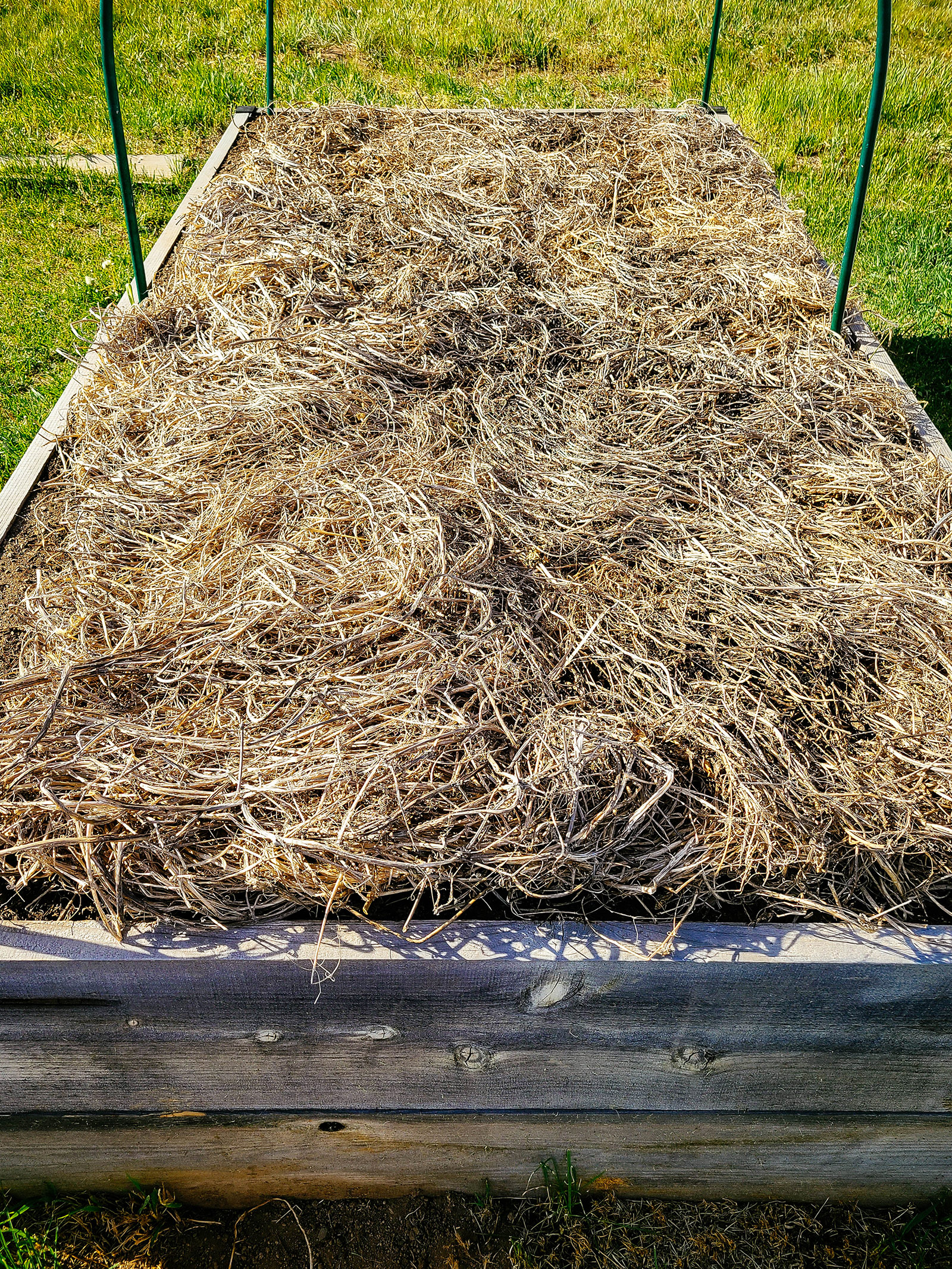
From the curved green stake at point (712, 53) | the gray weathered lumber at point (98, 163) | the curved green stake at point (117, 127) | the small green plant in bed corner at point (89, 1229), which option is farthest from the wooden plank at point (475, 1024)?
the gray weathered lumber at point (98, 163)

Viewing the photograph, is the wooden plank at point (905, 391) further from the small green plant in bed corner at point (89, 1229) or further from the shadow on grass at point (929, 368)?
the small green plant in bed corner at point (89, 1229)

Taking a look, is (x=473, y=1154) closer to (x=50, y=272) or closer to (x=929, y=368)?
(x=929, y=368)

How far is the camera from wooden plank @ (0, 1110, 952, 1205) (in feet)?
5.27

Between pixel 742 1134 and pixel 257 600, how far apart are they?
1.29 meters

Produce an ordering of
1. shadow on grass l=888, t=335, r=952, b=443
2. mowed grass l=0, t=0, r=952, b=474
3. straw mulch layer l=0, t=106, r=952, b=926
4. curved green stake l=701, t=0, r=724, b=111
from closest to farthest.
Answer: straw mulch layer l=0, t=106, r=952, b=926 → shadow on grass l=888, t=335, r=952, b=443 → curved green stake l=701, t=0, r=724, b=111 → mowed grass l=0, t=0, r=952, b=474

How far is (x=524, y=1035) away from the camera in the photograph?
148cm

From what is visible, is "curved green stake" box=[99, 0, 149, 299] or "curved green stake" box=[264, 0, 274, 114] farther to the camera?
"curved green stake" box=[264, 0, 274, 114]

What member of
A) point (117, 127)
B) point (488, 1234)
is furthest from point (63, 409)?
point (488, 1234)

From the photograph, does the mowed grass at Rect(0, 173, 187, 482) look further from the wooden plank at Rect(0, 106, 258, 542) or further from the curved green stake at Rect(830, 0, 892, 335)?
the curved green stake at Rect(830, 0, 892, 335)

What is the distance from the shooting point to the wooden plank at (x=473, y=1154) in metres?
1.61

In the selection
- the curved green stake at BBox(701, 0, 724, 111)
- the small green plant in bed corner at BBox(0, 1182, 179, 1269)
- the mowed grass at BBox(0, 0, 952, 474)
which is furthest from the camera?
the mowed grass at BBox(0, 0, 952, 474)

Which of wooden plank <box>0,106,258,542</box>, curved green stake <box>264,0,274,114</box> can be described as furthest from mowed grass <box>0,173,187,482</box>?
A: curved green stake <box>264,0,274,114</box>

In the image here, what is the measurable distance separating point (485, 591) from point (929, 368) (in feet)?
9.27

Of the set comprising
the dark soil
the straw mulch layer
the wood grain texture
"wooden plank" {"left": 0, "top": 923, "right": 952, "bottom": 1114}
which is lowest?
the dark soil
